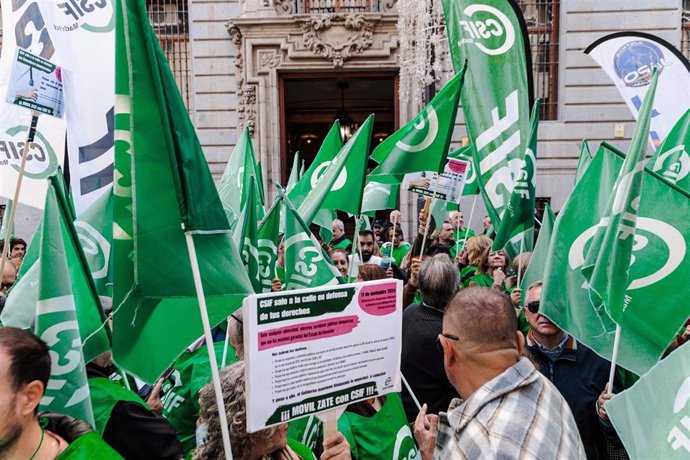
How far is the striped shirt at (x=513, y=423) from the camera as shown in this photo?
181 cm

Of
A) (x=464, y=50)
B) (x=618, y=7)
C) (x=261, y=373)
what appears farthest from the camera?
(x=618, y=7)

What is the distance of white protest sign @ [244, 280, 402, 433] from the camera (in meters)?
1.93

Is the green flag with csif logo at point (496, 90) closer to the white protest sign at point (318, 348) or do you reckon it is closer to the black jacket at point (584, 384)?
the black jacket at point (584, 384)

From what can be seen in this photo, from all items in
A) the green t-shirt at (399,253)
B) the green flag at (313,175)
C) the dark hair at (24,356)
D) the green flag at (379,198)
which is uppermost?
the green flag at (313,175)

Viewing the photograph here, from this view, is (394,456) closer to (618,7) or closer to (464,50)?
(464,50)

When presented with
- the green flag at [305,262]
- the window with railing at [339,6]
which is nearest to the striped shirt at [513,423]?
the green flag at [305,262]

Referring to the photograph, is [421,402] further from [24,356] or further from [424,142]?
[424,142]

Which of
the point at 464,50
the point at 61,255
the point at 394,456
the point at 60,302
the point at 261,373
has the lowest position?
the point at 394,456

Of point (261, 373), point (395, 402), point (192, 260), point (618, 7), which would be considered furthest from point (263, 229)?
point (618, 7)

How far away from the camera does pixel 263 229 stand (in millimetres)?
4633

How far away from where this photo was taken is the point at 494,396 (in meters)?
1.93

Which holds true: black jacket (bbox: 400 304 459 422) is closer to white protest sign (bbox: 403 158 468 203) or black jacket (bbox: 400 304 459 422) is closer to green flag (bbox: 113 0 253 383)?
green flag (bbox: 113 0 253 383)

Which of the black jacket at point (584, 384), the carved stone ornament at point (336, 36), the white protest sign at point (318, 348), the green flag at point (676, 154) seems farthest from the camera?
the carved stone ornament at point (336, 36)

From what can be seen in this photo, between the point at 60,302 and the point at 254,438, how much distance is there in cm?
97
